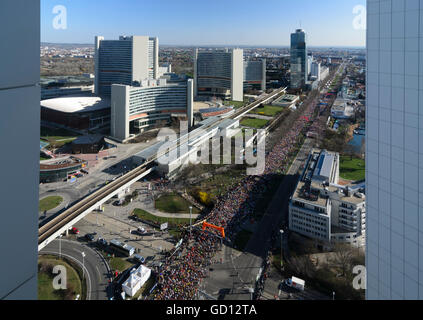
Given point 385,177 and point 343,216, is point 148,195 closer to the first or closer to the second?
point 343,216

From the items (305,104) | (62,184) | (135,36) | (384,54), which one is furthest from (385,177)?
(305,104)

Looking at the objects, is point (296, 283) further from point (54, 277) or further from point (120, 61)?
point (120, 61)

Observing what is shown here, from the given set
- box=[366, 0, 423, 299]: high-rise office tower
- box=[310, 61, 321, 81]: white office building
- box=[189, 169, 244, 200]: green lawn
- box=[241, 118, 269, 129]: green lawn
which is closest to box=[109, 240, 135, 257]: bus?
box=[189, 169, 244, 200]: green lawn

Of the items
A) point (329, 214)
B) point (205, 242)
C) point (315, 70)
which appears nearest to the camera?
Answer: point (205, 242)

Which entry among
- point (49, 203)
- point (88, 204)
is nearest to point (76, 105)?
point (49, 203)

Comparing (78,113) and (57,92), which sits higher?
(57,92)

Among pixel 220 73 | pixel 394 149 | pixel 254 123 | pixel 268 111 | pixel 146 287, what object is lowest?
pixel 146 287
